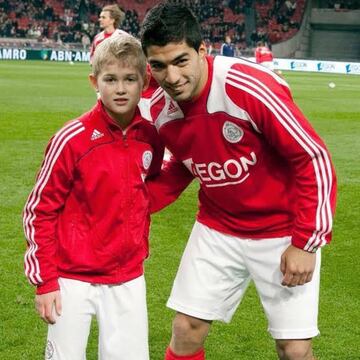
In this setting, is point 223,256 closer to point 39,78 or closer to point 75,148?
point 75,148

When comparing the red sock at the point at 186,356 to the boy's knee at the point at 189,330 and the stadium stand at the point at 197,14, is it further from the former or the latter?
the stadium stand at the point at 197,14

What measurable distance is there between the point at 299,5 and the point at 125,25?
38.9ft

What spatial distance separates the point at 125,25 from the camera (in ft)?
153

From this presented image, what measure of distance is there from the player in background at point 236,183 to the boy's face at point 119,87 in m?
0.09

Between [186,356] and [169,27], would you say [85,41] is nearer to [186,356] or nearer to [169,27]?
[186,356]

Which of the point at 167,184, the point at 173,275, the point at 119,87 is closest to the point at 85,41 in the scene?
the point at 173,275

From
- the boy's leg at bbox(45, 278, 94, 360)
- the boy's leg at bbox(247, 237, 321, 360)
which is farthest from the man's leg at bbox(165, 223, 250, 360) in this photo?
the boy's leg at bbox(45, 278, 94, 360)

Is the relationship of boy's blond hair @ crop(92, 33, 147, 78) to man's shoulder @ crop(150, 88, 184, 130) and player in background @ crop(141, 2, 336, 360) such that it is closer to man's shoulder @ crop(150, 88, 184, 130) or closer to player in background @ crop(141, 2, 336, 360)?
player in background @ crop(141, 2, 336, 360)

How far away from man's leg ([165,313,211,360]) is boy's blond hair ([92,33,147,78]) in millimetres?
1122

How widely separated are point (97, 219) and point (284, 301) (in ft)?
2.86

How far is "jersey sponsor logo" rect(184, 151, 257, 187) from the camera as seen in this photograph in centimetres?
325

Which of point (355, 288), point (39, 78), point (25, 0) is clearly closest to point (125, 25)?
point (25, 0)

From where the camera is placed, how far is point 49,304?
9.96ft

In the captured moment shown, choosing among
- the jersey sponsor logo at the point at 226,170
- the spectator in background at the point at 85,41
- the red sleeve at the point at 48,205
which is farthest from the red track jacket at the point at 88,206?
the spectator in background at the point at 85,41
